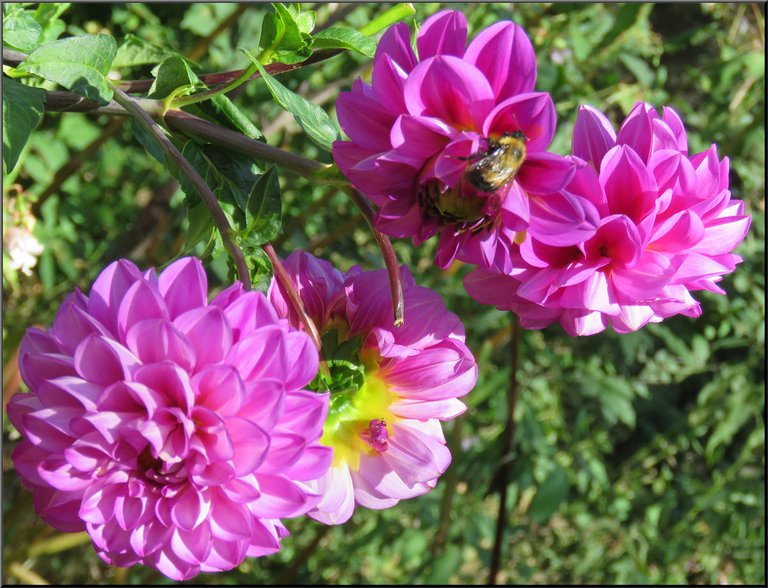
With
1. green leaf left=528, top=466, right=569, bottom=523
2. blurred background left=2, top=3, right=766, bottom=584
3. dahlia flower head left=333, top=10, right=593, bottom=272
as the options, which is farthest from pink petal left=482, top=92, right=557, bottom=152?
green leaf left=528, top=466, right=569, bottom=523

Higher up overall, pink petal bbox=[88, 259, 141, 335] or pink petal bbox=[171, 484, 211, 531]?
pink petal bbox=[88, 259, 141, 335]

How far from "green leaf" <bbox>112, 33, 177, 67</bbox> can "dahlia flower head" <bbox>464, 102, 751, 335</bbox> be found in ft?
1.16

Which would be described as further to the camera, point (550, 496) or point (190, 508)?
point (550, 496)

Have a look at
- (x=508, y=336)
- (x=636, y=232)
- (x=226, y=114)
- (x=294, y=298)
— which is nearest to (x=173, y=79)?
(x=226, y=114)

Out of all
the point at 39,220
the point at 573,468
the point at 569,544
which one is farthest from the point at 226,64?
the point at 569,544

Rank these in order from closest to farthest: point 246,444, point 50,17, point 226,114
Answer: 1. point 246,444
2. point 226,114
3. point 50,17

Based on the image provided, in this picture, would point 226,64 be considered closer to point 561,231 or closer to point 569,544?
point 561,231

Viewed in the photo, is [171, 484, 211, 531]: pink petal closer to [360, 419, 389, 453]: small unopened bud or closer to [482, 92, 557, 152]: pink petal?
[360, 419, 389, 453]: small unopened bud

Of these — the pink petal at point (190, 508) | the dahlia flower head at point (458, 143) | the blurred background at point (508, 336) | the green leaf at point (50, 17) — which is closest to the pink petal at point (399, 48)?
the dahlia flower head at point (458, 143)

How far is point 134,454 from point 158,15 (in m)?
1.15

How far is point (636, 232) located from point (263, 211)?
0.57 ft

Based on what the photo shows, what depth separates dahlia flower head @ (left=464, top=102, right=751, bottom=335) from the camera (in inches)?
15.4

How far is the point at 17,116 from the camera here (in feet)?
1.24

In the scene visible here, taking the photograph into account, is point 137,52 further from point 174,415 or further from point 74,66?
point 174,415
